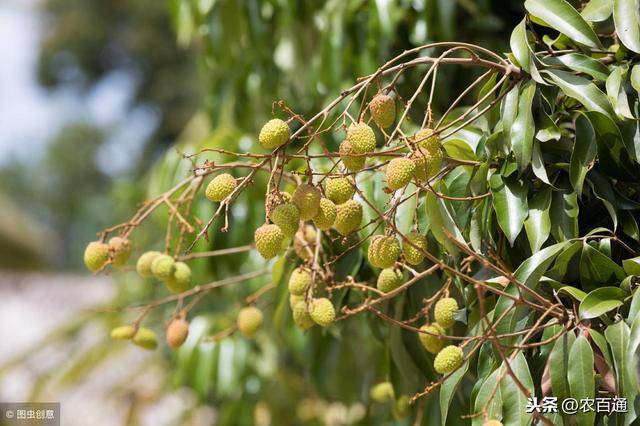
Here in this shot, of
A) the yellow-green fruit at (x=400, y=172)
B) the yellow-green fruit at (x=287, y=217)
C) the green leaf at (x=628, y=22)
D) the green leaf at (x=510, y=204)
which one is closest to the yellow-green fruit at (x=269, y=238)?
the yellow-green fruit at (x=287, y=217)

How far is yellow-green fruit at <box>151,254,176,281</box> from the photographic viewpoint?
1144mm

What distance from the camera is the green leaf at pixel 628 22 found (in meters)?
0.90

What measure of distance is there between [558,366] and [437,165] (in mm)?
255

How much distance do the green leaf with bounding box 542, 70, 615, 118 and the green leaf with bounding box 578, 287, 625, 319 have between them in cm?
21

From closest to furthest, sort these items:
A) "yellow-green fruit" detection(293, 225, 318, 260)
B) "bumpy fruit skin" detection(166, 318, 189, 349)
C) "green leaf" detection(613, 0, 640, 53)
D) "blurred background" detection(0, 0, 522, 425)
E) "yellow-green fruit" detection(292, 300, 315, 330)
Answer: "green leaf" detection(613, 0, 640, 53) < "yellow-green fruit" detection(292, 300, 315, 330) < "yellow-green fruit" detection(293, 225, 318, 260) < "bumpy fruit skin" detection(166, 318, 189, 349) < "blurred background" detection(0, 0, 522, 425)

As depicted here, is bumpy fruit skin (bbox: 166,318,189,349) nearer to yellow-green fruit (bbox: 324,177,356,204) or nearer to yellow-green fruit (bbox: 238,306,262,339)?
yellow-green fruit (bbox: 238,306,262,339)

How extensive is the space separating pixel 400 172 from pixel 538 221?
0.67 ft

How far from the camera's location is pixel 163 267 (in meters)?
1.14

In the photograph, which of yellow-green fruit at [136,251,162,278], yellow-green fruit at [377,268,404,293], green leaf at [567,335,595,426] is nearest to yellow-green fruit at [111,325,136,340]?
yellow-green fruit at [136,251,162,278]

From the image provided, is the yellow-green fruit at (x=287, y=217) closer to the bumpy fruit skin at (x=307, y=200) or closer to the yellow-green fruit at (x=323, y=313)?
the bumpy fruit skin at (x=307, y=200)

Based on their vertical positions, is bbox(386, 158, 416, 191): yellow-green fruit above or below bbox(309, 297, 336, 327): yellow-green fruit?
above

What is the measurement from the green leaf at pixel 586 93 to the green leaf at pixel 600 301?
209 millimetres

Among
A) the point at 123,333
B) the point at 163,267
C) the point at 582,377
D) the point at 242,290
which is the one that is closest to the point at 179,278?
the point at 163,267

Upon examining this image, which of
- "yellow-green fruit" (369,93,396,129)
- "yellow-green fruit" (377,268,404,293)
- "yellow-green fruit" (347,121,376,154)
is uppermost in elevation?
"yellow-green fruit" (369,93,396,129)
